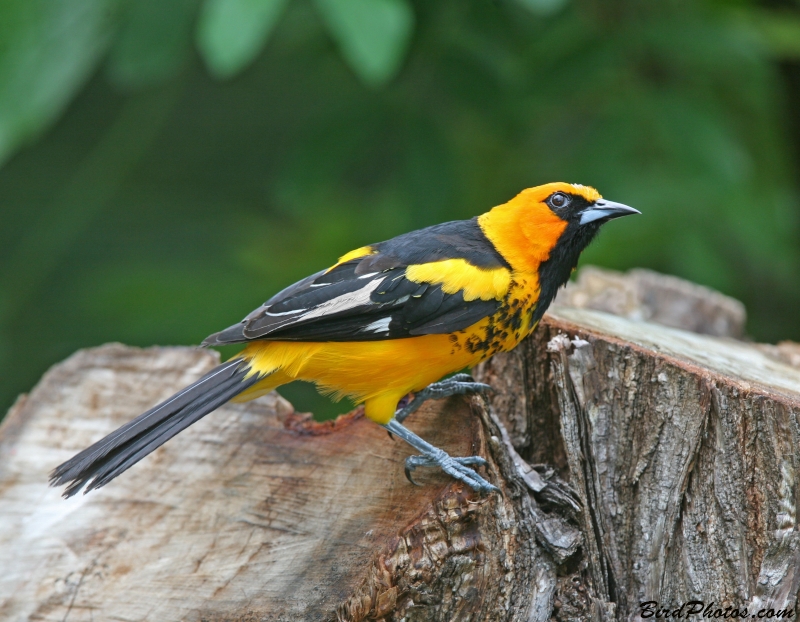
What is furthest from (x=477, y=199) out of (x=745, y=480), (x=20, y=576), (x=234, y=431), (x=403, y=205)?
(x=20, y=576)

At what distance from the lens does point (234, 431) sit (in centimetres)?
418

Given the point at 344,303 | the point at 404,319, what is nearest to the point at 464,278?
the point at 404,319

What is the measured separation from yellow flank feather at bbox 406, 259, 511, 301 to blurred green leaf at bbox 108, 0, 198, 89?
1.93 m

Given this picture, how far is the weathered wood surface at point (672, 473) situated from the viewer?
131 inches

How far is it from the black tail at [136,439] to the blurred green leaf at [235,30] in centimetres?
141

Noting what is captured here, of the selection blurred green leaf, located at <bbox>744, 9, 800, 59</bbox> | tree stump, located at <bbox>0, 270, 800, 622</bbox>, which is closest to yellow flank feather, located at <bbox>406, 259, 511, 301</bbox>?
tree stump, located at <bbox>0, 270, 800, 622</bbox>

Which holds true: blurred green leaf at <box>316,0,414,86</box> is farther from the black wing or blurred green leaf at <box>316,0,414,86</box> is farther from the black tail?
the black tail

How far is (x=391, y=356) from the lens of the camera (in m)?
3.91

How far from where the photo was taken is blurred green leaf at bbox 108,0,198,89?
15.2 feet

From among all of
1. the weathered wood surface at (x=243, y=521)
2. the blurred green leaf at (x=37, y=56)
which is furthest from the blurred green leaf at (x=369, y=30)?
the weathered wood surface at (x=243, y=521)

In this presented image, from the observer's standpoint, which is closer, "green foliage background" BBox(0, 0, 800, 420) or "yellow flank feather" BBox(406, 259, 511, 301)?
"yellow flank feather" BBox(406, 259, 511, 301)

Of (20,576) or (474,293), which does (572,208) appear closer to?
(474,293)

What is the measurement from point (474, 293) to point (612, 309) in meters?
1.80

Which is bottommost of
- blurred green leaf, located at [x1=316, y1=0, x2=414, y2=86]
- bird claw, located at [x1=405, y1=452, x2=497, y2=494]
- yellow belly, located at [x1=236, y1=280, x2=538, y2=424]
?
bird claw, located at [x1=405, y1=452, x2=497, y2=494]
